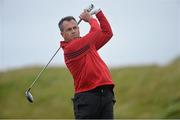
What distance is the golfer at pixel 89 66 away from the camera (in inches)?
306

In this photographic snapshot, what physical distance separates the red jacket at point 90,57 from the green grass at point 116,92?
11.4m

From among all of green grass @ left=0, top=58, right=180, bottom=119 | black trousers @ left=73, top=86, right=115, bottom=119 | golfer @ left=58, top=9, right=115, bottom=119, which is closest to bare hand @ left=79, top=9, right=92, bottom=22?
golfer @ left=58, top=9, right=115, bottom=119

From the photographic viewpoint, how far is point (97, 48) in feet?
26.2

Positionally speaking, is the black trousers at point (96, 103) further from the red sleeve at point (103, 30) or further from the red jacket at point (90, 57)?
the red sleeve at point (103, 30)

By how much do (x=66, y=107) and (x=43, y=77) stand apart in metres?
2.02

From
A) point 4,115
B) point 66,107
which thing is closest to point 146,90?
point 66,107

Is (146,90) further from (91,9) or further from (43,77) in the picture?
(91,9)

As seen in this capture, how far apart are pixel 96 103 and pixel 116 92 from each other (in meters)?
15.9

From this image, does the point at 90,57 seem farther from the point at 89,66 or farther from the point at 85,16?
the point at 85,16

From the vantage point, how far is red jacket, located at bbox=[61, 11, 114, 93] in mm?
7762

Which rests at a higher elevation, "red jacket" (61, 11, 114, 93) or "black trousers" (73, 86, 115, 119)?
"red jacket" (61, 11, 114, 93)

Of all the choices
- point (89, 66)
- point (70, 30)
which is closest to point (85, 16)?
point (70, 30)

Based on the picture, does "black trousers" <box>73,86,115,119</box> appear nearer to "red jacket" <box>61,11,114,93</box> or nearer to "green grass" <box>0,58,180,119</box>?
"red jacket" <box>61,11,114,93</box>

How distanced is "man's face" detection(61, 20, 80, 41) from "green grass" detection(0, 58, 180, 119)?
11.4m
